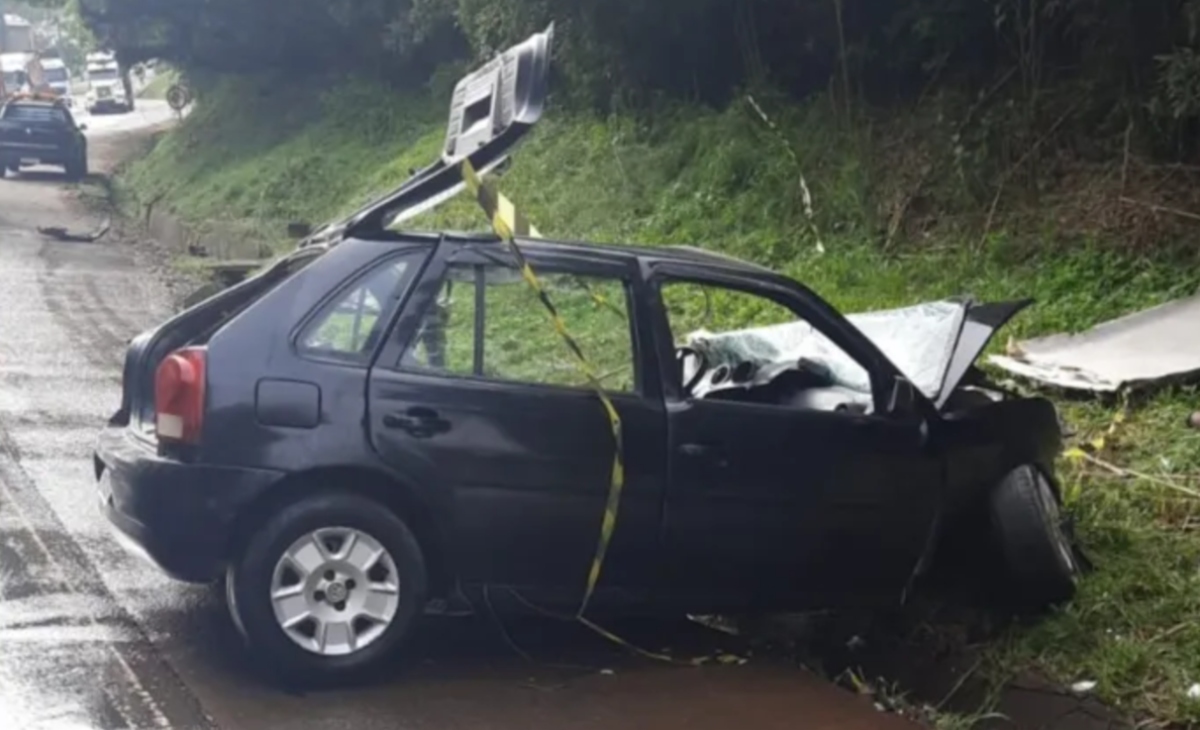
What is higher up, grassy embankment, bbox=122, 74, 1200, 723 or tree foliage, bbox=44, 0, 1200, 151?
tree foliage, bbox=44, 0, 1200, 151

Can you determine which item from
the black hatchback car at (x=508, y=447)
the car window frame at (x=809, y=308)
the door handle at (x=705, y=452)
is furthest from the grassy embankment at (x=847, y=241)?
the door handle at (x=705, y=452)

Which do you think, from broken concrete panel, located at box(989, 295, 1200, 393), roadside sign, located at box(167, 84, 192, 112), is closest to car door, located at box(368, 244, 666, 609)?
broken concrete panel, located at box(989, 295, 1200, 393)

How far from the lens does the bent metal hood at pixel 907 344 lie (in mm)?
6754

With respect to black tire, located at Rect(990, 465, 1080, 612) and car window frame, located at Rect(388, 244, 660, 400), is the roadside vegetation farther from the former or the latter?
car window frame, located at Rect(388, 244, 660, 400)

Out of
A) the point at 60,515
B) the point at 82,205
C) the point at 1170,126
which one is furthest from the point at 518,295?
the point at 82,205

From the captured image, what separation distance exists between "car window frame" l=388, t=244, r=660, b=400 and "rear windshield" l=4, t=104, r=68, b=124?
31439 millimetres

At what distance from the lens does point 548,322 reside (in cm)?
608

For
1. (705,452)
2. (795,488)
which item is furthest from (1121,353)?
(705,452)

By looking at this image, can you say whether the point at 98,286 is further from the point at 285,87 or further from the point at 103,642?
the point at 285,87

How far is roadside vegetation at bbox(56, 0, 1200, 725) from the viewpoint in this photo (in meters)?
6.82

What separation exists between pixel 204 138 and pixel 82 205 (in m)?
3.22

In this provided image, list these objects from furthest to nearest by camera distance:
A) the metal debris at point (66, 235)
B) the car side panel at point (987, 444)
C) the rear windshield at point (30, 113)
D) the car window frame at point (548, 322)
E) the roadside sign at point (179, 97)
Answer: the roadside sign at point (179, 97) → the rear windshield at point (30, 113) → the metal debris at point (66, 235) → the car side panel at point (987, 444) → the car window frame at point (548, 322)

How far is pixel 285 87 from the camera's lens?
3241cm

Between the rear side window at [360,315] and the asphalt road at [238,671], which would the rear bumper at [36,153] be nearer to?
the asphalt road at [238,671]
